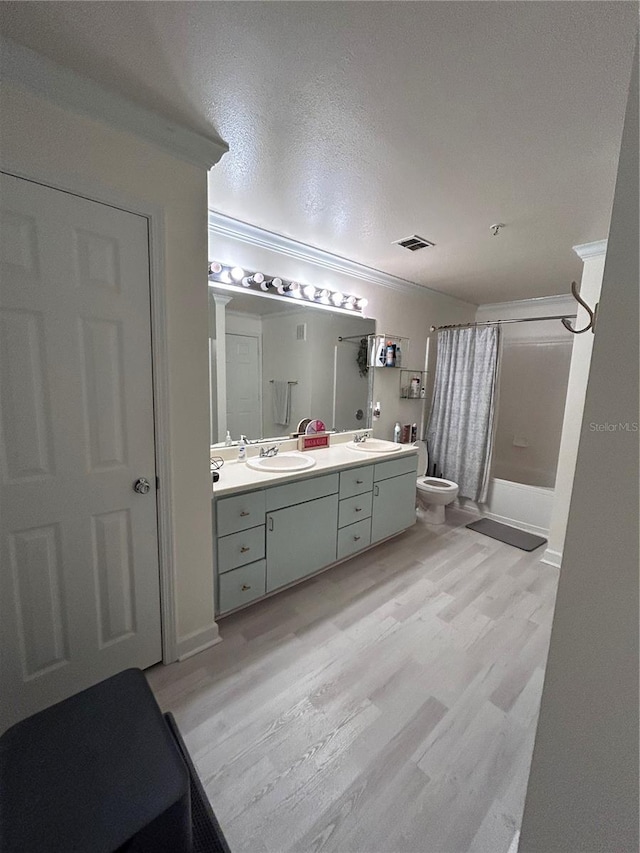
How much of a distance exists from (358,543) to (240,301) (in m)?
1.86

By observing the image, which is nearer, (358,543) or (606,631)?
(606,631)

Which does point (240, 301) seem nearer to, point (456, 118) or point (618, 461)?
point (456, 118)

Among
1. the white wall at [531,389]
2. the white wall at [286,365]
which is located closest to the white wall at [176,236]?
the white wall at [286,365]

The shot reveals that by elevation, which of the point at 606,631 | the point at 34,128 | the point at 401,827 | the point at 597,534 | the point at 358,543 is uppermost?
the point at 34,128

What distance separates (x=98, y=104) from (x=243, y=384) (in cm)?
139

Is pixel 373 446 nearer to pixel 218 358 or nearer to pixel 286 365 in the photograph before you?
pixel 286 365

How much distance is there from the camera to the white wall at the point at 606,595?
0.52 m

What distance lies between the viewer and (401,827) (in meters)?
1.05

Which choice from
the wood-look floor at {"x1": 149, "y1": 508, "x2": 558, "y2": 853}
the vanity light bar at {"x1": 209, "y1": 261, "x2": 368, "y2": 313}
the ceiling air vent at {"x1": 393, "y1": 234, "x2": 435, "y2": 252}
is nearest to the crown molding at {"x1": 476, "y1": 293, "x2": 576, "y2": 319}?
the vanity light bar at {"x1": 209, "y1": 261, "x2": 368, "y2": 313}

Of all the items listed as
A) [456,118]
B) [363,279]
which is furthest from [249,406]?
[456,118]

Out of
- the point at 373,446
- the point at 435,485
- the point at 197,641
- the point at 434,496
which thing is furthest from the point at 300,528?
the point at 435,485

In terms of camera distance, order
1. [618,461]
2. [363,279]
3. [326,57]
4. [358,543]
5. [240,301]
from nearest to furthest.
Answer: [618,461] → [326,57] → [240,301] → [358,543] → [363,279]

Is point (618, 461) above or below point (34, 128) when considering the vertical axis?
below

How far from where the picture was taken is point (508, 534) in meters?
3.04
